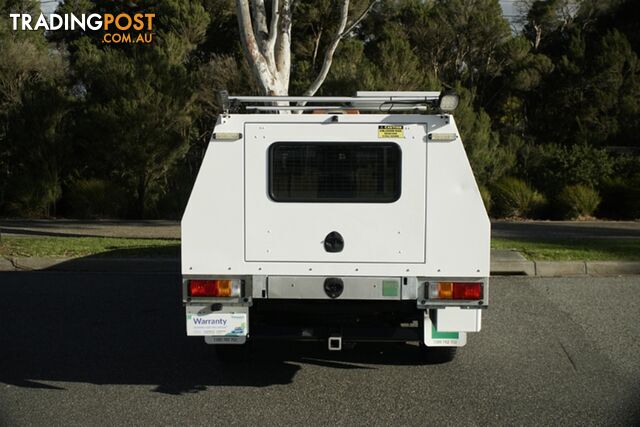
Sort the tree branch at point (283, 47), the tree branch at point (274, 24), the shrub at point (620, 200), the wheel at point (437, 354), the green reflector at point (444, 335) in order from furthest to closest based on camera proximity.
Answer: the shrub at point (620, 200) < the tree branch at point (283, 47) < the tree branch at point (274, 24) < the wheel at point (437, 354) < the green reflector at point (444, 335)

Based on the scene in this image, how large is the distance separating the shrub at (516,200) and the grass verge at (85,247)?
11.2 m

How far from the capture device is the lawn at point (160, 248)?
12.1m

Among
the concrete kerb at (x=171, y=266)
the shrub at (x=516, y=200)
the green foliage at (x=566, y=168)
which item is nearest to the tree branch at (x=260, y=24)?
the concrete kerb at (x=171, y=266)

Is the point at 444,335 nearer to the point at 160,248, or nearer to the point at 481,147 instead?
the point at 160,248

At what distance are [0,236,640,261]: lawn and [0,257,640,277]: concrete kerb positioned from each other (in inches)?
10.7

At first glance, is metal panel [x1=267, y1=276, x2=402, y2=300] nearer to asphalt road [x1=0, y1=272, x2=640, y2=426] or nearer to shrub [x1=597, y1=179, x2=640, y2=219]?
asphalt road [x1=0, y1=272, x2=640, y2=426]

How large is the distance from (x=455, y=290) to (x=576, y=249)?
7817mm

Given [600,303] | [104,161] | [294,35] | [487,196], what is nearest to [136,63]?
[104,161]

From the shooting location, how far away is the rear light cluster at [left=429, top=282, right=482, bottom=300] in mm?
5703

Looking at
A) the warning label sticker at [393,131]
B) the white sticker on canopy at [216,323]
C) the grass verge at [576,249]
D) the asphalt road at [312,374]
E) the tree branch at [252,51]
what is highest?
the tree branch at [252,51]

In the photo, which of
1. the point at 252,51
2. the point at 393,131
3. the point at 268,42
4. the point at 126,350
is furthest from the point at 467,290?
the point at 268,42

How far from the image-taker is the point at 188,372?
21.9ft

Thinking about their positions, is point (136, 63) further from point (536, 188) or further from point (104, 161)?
point (536, 188)

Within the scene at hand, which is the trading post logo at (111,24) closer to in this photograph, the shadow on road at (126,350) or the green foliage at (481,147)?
the green foliage at (481,147)
